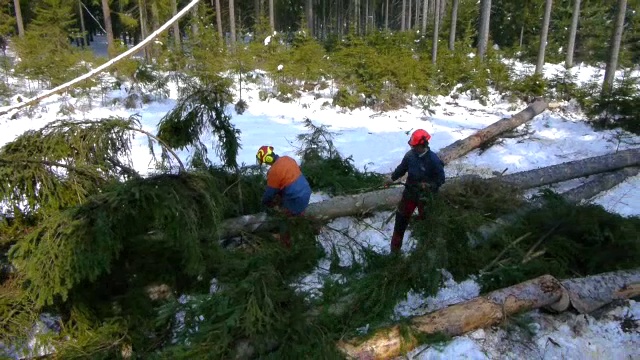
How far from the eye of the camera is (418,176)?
5.48m

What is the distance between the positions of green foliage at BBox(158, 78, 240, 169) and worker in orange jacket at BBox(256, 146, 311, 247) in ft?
1.76

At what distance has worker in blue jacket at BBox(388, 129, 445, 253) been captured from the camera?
17.3 feet

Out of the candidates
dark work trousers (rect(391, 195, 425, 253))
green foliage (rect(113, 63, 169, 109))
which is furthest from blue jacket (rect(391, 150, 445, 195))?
green foliage (rect(113, 63, 169, 109))

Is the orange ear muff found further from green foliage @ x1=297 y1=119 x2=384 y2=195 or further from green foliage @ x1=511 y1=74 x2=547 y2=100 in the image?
green foliage @ x1=511 y1=74 x2=547 y2=100

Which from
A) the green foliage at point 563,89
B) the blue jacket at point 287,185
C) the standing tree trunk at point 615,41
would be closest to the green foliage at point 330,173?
the blue jacket at point 287,185

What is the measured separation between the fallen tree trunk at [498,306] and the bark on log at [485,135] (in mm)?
4657

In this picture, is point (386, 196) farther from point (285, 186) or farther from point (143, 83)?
point (143, 83)

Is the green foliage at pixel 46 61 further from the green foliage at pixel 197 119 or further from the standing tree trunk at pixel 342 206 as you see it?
the standing tree trunk at pixel 342 206

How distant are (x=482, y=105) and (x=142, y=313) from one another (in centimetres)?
1401

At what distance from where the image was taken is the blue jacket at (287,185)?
5.30m

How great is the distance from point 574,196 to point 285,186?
17.0ft

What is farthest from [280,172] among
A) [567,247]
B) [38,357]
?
[567,247]

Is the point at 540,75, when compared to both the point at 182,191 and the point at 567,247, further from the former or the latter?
the point at 182,191

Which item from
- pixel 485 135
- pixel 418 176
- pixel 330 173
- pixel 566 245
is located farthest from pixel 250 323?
A: pixel 485 135
